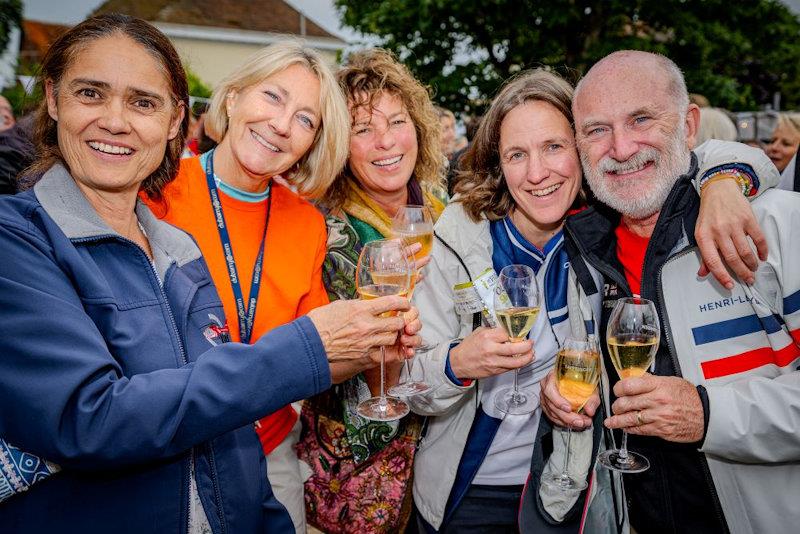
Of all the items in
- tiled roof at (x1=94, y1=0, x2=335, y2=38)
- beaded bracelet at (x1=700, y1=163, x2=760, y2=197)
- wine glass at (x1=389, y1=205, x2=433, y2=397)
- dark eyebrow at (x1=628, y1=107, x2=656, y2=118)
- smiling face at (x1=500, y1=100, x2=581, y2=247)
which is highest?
tiled roof at (x1=94, y1=0, x2=335, y2=38)

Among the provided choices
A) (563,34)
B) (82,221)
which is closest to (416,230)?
(82,221)

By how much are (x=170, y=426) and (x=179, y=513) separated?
0.38 metres

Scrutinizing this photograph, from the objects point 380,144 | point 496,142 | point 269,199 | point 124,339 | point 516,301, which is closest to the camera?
point 124,339

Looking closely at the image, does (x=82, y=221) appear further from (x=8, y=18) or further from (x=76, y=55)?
(x=8, y=18)

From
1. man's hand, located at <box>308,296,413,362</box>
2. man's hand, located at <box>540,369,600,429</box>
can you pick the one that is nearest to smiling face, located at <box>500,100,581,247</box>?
man's hand, located at <box>540,369,600,429</box>

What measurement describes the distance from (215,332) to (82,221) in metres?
0.52

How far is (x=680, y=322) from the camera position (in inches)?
80.7

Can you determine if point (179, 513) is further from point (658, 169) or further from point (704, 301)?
point (658, 169)

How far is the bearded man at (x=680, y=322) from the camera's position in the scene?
1.80m

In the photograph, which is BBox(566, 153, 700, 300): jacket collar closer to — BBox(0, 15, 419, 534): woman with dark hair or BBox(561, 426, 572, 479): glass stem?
BBox(561, 426, 572, 479): glass stem

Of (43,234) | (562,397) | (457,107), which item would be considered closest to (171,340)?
(43,234)

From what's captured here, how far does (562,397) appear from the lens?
2.00 metres

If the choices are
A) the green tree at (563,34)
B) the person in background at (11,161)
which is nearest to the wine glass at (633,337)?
the person in background at (11,161)

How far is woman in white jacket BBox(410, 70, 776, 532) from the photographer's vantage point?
7.52 feet
